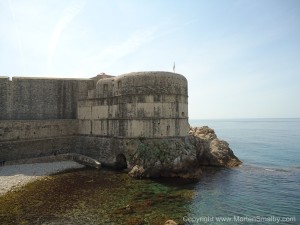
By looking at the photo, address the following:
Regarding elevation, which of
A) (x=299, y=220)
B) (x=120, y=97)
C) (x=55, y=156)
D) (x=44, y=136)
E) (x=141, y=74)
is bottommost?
(x=299, y=220)

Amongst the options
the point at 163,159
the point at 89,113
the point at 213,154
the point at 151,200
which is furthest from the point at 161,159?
the point at 89,113

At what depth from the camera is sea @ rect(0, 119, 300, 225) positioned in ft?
44.0

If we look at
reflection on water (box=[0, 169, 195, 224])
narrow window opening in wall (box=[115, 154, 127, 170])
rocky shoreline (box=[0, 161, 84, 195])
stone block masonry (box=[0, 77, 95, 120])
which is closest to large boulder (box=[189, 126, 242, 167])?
narrow window opening in wall (box=[115, 154, 127, 170])

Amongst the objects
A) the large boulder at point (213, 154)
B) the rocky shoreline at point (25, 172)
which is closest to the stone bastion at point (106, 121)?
the large boulder at point (213, 154)

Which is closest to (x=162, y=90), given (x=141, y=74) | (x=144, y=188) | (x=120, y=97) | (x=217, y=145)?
(x=141, y=74)

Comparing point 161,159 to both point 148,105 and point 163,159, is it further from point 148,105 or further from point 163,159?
point 148,105

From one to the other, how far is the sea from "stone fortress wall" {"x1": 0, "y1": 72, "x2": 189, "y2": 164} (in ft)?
15.0

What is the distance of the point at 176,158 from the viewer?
22.4m

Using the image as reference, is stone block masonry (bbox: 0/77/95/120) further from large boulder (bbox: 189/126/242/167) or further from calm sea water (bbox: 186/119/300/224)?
calm sea water (bbox: 186/119/300/224)

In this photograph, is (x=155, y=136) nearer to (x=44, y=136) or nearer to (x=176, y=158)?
(x=176, y=158)

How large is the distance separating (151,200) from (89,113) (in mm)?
14813

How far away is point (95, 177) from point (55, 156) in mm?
7457

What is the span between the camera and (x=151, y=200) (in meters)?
16.0

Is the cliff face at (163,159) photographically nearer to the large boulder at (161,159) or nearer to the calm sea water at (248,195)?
the large boulder at (161,159)
